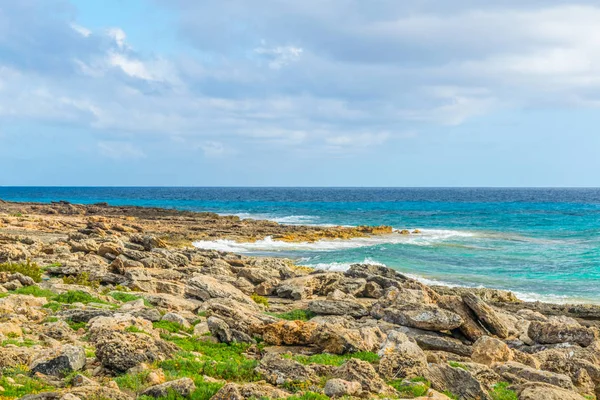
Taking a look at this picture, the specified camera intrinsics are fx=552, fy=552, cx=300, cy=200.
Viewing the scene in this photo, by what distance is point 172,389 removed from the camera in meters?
10.2

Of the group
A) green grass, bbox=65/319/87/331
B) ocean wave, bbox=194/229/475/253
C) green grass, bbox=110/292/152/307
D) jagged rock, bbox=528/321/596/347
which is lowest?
ocean wave, bbox=194/229/475/253

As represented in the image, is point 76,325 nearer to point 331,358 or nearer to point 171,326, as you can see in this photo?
point 171,326

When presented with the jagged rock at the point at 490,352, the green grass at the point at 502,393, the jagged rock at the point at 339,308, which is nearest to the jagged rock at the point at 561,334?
the jagged rock at the point at 490,352

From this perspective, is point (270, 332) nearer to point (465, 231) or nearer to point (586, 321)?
point (586, 321)

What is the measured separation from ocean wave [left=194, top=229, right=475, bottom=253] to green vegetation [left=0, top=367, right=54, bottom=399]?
3870 cm

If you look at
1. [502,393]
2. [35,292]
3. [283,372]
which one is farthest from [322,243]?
[283,372]

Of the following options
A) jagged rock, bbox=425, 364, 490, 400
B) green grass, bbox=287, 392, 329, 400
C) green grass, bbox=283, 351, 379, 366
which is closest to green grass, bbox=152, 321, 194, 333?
green grass, bbox=283, 351, 379, 366

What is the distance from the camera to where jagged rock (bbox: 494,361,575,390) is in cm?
1311

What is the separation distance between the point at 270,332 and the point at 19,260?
16.0 m

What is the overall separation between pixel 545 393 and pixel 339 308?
10.4 metres

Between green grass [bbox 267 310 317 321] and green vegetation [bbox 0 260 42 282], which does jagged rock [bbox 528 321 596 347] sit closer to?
green grass [bbox 267 310 317 321]

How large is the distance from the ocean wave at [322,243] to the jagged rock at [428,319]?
3177 centimetres

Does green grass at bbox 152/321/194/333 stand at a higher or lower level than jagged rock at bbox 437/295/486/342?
higher

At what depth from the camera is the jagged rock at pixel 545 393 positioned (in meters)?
11.5
